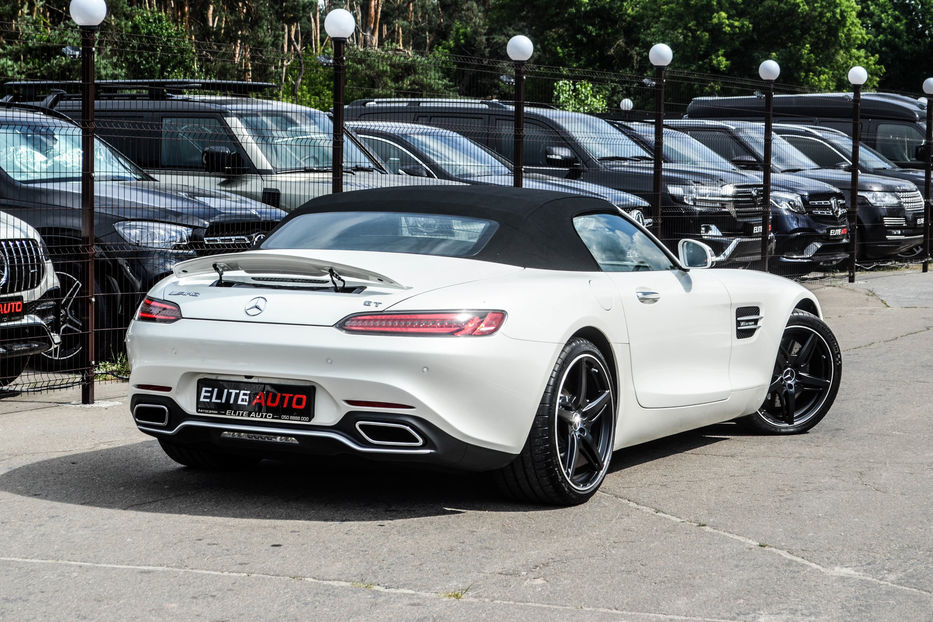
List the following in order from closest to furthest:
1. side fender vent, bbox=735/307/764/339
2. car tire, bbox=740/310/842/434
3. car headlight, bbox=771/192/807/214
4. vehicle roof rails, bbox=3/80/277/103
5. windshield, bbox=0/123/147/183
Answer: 1. side fender vent, bbox=735/307/764/339
2. car tire, bbox=740/310/842/434
3. windshield, bbox=0/123/147/183
4. vehicle roof rails, bbox=3/80/277/103
5. car headlight, bbox=771/192/807/214

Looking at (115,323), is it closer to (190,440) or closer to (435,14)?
(190,440)

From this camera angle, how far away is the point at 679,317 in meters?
6.50

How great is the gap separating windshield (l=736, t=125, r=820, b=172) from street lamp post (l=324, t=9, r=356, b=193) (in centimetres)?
954

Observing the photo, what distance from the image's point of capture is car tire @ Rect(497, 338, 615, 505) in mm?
5410

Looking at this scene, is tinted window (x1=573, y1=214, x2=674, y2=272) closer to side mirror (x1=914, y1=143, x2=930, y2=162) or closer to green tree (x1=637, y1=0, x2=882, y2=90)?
side mirror (x1=914, y1=143, x2=930, y2=162)

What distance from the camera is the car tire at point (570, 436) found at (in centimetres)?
541

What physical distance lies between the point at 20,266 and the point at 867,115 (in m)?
17.7

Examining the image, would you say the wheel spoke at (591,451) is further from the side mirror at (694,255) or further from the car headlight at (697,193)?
the car headlight at (697,193)

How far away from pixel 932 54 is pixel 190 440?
6001cm

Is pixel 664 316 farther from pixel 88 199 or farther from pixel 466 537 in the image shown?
pixel 88 199

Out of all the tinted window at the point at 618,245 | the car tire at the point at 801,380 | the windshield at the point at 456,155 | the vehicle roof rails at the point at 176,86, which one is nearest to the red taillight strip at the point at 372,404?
the tinted window at the point at 618,245

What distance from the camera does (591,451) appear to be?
577 cm

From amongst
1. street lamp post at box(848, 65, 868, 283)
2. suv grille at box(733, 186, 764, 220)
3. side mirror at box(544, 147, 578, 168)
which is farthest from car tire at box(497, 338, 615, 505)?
street lamp post at box(848, 65, 868, 283)

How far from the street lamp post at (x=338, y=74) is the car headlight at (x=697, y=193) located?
17.9 ft
